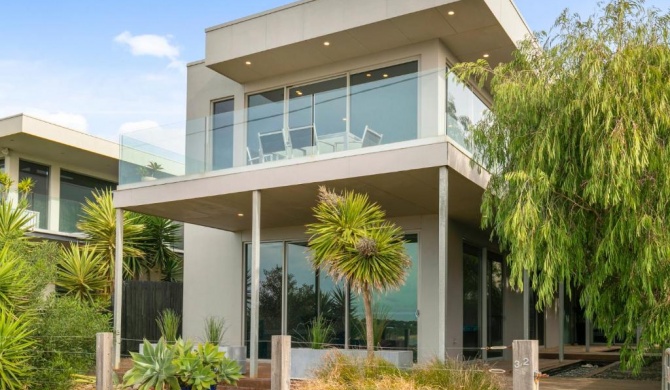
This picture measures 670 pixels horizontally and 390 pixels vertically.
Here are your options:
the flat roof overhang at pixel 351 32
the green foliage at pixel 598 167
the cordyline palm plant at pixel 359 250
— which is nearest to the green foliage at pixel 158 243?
the flat roof overhang at pixel 351 32

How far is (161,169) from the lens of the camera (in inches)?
481

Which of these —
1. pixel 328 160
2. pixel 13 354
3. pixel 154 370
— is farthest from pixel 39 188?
pixel 154 370

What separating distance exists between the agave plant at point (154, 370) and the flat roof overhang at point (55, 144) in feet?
36.3

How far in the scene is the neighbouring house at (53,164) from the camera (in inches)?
707

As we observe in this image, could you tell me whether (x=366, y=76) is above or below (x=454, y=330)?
above

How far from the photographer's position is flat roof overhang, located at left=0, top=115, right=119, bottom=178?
1773cm

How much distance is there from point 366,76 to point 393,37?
0.97 meters

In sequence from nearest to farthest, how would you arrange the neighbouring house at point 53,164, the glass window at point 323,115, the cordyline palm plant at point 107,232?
the glass window at point 323,115
the cordyline palm plant at point 107,232
the neighbouring house at point 53,164

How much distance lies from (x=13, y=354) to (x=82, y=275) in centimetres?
676

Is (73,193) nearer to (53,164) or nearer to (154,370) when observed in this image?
(53,164)

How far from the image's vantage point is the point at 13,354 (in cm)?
953

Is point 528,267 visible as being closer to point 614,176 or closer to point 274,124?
point 614,176

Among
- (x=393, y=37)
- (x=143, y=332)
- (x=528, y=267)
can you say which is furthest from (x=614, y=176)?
(x=143, y=332)

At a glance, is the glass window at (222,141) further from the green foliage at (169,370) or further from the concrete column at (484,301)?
the concrete column at (484,301)
